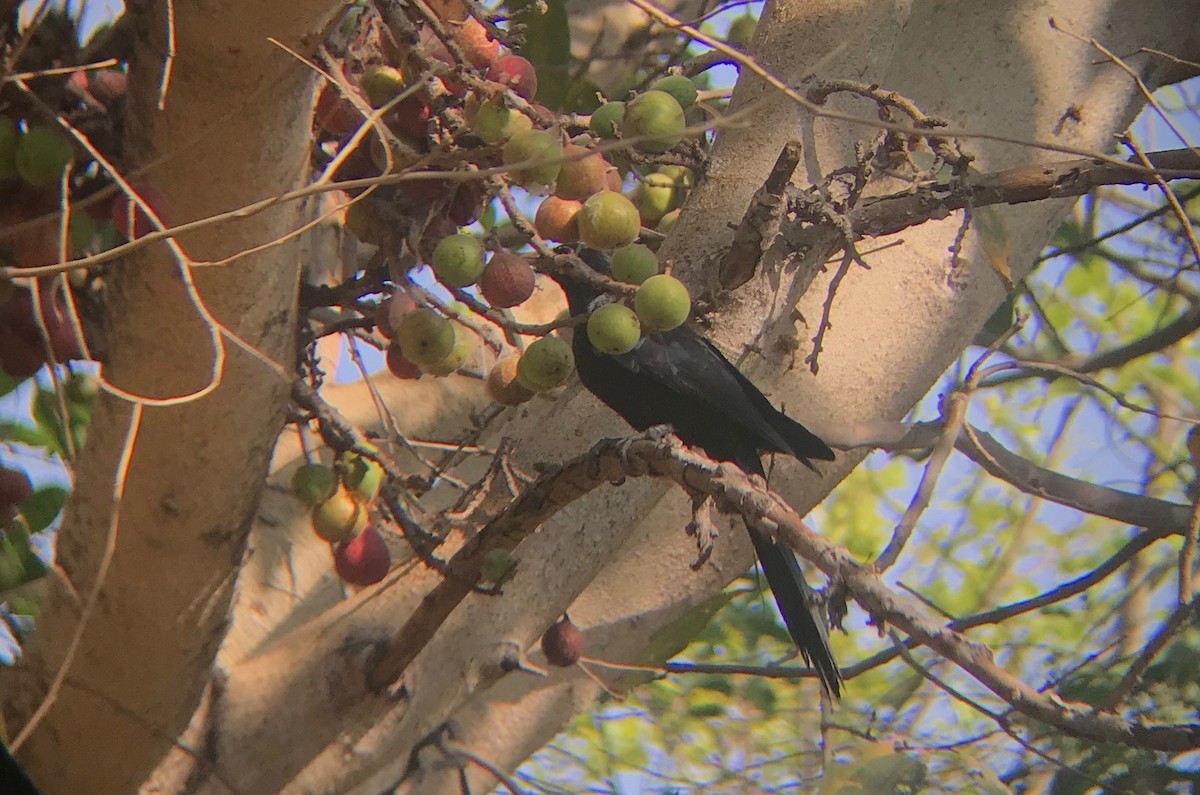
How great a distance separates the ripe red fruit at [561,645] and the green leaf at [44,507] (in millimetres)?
555

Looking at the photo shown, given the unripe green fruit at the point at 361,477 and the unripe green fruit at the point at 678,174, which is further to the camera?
the unripe green fruit at the point at 678,174

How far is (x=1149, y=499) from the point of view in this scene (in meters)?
1.63

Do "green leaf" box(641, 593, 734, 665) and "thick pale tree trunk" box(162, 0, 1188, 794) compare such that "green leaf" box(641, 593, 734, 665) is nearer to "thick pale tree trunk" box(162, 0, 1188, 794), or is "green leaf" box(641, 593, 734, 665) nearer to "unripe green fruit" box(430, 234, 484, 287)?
"thick pale tree trunk" box(162, 0, 1188, 794)

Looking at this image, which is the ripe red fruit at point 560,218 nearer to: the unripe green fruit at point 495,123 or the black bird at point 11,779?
the unripe green fruit at point 495,123

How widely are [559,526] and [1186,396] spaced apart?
2.63 m

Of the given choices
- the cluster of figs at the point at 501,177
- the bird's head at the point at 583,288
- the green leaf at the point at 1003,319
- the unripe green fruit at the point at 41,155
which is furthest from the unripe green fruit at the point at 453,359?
the green leaf at the point at 1003,319

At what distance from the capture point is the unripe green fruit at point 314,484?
1.10m

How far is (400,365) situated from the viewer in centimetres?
112

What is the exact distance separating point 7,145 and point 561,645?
0.74 meters

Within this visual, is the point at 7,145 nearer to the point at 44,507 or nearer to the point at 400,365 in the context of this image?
the point at 400,365

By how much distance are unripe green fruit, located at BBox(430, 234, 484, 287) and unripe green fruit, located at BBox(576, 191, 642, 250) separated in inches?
3.8

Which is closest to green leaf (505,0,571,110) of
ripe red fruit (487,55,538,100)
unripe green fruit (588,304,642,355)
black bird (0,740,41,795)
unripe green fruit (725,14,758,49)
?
unripe green fruit (725,14,758,49)

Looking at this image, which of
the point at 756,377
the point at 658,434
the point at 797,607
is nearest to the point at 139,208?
the point at 658,434

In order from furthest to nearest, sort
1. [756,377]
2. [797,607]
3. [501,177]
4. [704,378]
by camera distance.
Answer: [797,607] → [704,378] → [756,377] → [501,177]
